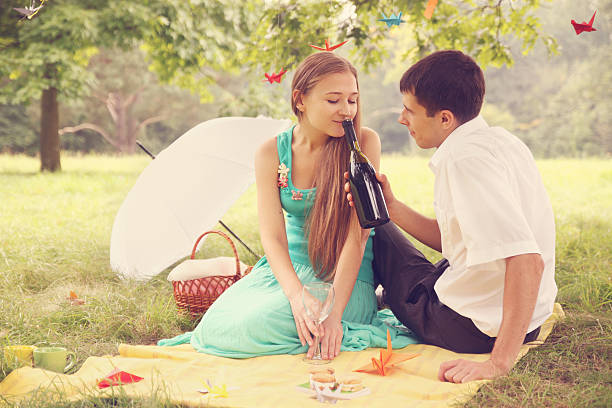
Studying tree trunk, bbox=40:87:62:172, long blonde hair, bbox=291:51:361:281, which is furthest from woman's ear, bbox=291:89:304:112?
tree trunk, bbox=40:87:62:172

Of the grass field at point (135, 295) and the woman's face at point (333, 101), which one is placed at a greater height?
the woman's face at point (333, 101)

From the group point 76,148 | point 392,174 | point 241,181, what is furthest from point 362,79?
point 241,181

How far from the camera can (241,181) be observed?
4.62m

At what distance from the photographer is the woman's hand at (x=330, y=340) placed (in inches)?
113

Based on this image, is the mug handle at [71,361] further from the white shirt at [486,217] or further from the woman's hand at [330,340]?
the white shirt at [486,217]

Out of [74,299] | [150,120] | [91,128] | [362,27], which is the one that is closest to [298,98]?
[74,299]

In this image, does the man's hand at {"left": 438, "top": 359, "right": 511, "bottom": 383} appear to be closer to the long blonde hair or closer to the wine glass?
the wine glass

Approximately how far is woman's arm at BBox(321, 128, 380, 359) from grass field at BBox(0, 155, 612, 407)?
805 mm

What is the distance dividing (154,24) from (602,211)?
24.0 ft

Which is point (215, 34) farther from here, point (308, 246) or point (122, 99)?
point (122, 99)

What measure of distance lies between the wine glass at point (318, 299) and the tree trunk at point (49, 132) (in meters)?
11.7

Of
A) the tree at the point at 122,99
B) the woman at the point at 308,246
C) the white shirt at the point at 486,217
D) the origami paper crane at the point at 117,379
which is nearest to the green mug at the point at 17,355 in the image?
the origami paper crane at the point at 117,379

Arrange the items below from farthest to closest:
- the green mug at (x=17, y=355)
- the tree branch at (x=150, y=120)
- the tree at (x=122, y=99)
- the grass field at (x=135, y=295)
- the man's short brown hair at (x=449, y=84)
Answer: the tree branch at (x=150, y=120) < the tree at (x=122, y=99) < the green mug at (x=17, y=355) < the man's short brown hair at (x=449, y=84) < the grass field at (x=135, y=295)

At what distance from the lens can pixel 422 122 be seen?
8.92 feet
